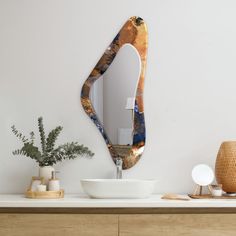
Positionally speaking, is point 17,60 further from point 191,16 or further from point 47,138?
point 191,16

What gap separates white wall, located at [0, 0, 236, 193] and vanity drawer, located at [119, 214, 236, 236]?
1.72 ft

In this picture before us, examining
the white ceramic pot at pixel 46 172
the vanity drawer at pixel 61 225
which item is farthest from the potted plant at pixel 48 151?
the vanity drawer at pixel 61 225

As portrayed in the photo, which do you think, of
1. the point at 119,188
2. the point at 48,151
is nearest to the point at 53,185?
the point at 48,151

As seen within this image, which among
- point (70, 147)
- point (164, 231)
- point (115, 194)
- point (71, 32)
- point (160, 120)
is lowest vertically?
point (164, 231)

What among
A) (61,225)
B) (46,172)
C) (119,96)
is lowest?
(61,225)

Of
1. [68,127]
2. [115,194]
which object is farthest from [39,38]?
[115,194]

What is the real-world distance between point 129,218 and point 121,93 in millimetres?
863

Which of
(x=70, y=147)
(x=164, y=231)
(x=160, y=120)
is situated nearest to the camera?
(x=164, y=231)

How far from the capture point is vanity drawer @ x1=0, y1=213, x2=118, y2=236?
2.23 meters

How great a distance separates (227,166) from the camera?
2523 millimetres

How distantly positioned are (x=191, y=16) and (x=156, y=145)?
840mm

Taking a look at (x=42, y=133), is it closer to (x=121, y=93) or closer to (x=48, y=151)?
(x=48, y=151)

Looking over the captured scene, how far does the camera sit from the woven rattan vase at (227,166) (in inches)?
98.9

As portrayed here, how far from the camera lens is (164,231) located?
7.28 ft
